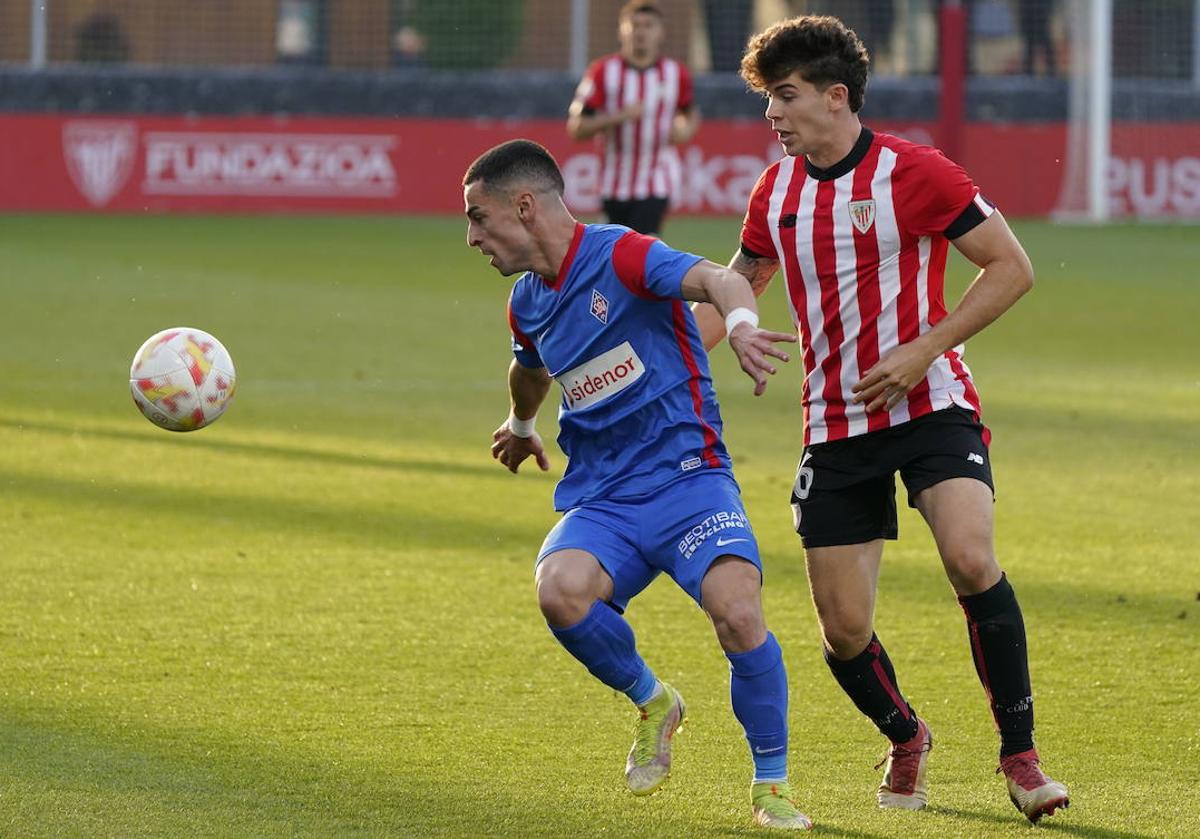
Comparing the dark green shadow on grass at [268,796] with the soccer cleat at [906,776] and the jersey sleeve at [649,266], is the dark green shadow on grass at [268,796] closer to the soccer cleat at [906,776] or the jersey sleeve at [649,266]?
the soccer cleat at [906,776]

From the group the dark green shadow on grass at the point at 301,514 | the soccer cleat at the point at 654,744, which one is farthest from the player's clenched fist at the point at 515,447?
the dark green shadow on grass at the point at 301,514

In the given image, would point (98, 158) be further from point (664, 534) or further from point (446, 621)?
point (664, 534)

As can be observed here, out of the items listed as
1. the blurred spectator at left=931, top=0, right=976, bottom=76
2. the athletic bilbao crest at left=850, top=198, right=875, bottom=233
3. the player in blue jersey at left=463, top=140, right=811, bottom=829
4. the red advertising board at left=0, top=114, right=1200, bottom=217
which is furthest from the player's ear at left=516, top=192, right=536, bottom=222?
the blurred spectator at left=931, top=0, right=976, bottom=76

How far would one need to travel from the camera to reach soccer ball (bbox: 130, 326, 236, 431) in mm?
5590

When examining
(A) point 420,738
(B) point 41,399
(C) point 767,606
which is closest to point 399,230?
(B) point 41,399

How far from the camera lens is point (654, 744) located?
177 inches

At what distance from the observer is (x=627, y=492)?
4.56 m

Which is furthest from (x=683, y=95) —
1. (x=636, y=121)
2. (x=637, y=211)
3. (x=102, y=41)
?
(x=102, y=41)

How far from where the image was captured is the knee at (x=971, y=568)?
4.32m

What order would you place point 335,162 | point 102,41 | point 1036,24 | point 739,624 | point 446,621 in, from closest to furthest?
point 739,624 < point 446,621 < point 335,162 < point 1036,24 < point 102,41

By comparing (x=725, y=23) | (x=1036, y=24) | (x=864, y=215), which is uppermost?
(x=725, y=23)

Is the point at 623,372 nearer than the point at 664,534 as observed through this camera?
No

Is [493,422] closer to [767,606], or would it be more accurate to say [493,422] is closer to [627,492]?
[767,606]

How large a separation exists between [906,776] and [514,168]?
65.1 inches
